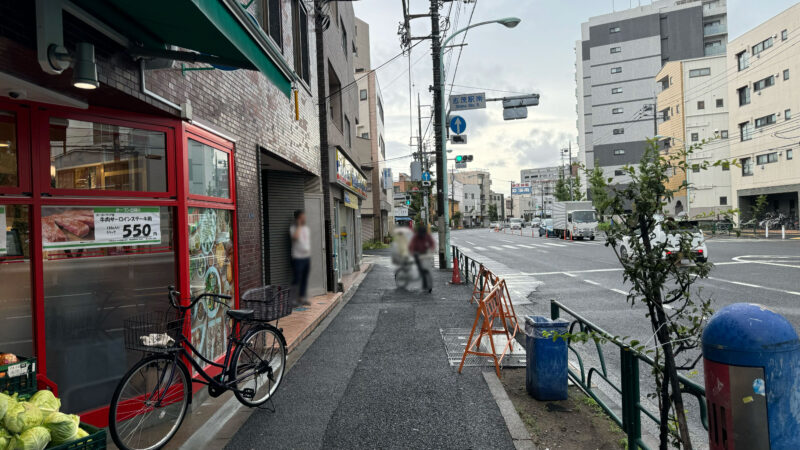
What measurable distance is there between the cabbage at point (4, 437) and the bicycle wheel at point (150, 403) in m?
1.55

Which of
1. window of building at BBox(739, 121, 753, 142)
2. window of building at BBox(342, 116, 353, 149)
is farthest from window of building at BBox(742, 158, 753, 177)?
window of building at BBox(342, 116, 353, 149)

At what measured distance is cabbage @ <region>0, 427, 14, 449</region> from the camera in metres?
2.80

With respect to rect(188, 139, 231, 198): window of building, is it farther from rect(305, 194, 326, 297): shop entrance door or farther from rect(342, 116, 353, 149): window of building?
rect(342, 116, 353, 149): window of building

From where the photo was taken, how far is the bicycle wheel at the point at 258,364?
229 inches

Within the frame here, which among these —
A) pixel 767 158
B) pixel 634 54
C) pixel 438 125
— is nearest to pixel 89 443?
pixel 438 125

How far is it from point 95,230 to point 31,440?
9.37ft

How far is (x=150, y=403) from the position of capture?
484 centimetres

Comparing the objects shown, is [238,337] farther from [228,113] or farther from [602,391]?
[602,391]

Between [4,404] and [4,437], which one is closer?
[4,437]

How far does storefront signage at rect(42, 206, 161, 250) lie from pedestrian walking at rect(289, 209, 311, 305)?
206 inches

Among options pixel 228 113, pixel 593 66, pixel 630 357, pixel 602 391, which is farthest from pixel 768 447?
pixel 593 66

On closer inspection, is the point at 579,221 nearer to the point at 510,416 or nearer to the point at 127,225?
the point at 510,416

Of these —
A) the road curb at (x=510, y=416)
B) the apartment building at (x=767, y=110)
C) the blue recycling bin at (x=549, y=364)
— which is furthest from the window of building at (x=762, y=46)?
Answer: the road curb at (x=510, y=416)

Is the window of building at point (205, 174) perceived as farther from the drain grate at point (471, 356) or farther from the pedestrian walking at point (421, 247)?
→ the pedestrian walking at point (421, 247)
